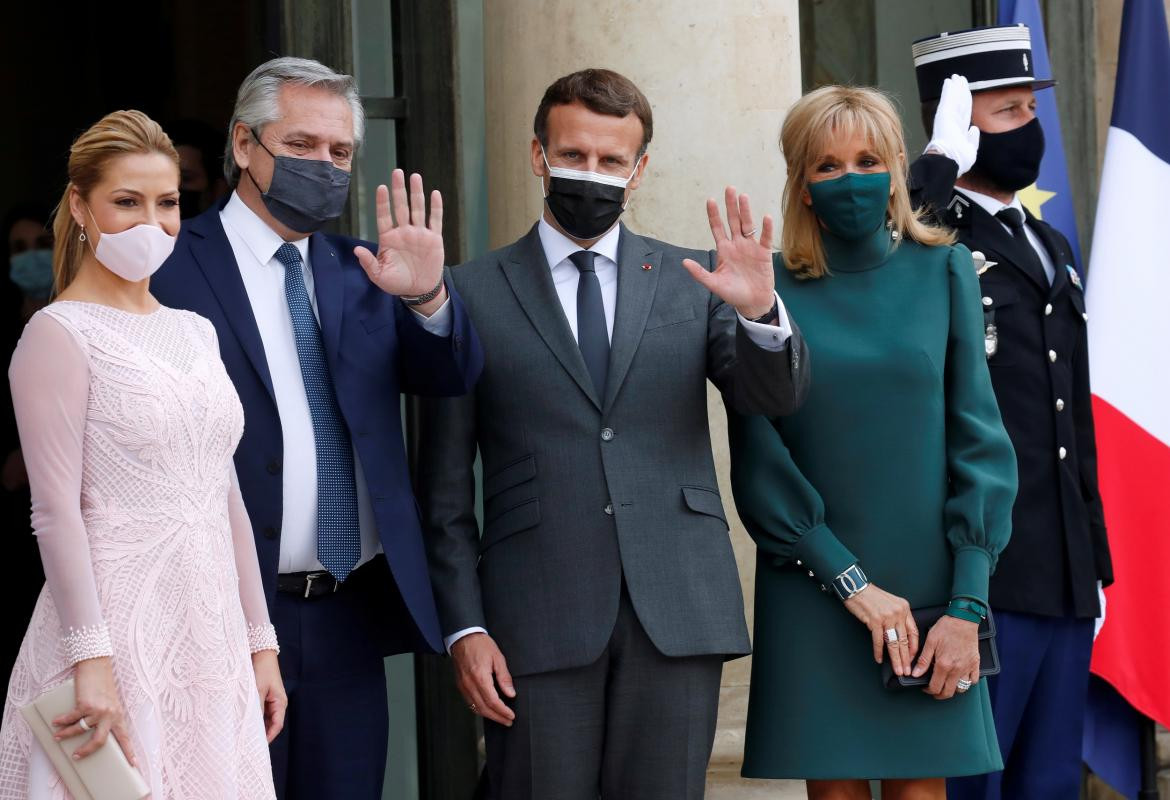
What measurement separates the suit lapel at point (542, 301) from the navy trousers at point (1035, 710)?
133 cm

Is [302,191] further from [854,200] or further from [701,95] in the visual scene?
[701,95]

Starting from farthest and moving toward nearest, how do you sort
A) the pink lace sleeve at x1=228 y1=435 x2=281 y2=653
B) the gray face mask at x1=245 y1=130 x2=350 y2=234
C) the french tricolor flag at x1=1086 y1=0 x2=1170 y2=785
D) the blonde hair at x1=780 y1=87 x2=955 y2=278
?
1. the french tricolor flag at x1=1086 y1=0 x2=1170 y2=785
2. the blonde hair at x1=780 y1=87 x2=955 y2=278
3. the gray face mask at x1=245 y1=130 x2=350 y2=234
4. the pink lace sleeve at x1=228 y1=435 x2=281 y2=653

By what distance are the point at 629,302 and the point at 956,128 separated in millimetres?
1192

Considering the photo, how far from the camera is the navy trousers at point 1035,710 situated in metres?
4.07

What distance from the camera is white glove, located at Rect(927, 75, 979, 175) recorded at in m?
4.19

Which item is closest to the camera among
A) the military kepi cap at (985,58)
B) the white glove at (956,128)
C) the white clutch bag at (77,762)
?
the white clutch bag at (77,762)

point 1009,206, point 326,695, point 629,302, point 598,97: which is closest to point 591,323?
point 629,302

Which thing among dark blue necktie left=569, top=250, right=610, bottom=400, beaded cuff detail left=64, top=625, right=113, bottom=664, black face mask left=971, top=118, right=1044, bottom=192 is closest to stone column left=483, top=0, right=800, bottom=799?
black face mask left=971, top=118, right=1044, bottom=192

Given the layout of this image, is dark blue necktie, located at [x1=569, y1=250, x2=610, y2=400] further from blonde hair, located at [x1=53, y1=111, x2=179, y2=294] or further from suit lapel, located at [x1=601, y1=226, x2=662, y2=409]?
blonde hair, located at [x1=53, y1=111, x2=179, y2=294]

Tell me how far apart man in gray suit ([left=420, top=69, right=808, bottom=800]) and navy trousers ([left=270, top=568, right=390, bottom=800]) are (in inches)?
7.6

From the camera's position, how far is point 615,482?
343 cm

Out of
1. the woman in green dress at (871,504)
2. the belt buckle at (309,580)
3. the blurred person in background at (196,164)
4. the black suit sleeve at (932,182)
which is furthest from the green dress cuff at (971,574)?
the blurred person in background at (196,164)

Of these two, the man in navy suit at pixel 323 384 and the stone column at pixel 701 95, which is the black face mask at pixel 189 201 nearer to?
the stone column at pixel 701 95

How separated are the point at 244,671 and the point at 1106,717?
3024 mm
